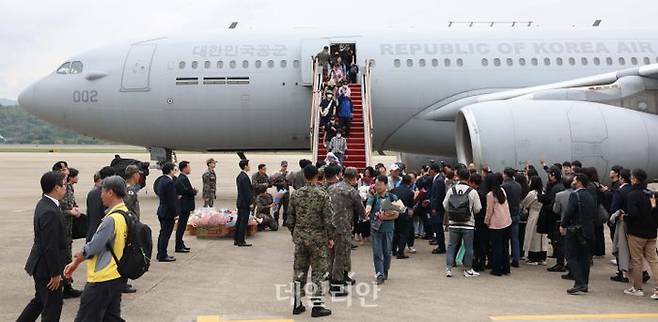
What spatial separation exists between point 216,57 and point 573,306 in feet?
40.1

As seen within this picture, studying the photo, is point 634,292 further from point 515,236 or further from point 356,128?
point 356,128

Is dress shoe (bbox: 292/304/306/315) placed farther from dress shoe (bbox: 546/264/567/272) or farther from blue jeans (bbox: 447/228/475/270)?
dress shoe (bbox: 546/264/567/272)

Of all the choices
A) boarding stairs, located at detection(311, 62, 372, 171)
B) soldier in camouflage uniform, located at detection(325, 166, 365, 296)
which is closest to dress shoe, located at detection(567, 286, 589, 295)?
soldier in camouflage uniform, located at detection(325, 166, 365, 296)

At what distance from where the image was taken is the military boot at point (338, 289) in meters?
7.57

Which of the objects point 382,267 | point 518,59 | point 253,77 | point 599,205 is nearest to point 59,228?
point 382,267

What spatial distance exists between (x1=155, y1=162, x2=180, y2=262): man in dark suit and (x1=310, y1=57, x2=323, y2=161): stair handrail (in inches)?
210

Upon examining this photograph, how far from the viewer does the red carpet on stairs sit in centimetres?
1488

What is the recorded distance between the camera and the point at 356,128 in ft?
51.3

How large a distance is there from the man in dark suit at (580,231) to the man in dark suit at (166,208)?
18.5ft

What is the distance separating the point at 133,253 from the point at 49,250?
3.60ft

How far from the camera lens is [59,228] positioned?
5559 mm

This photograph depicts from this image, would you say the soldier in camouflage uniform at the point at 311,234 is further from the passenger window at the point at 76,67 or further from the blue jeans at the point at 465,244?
the passenger window at the point at 76,67

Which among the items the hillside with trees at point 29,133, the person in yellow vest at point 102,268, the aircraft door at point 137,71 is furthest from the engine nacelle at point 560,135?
the hillside with trees at point 29,133

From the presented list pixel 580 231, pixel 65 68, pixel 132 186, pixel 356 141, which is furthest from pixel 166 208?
pixel 65 68
